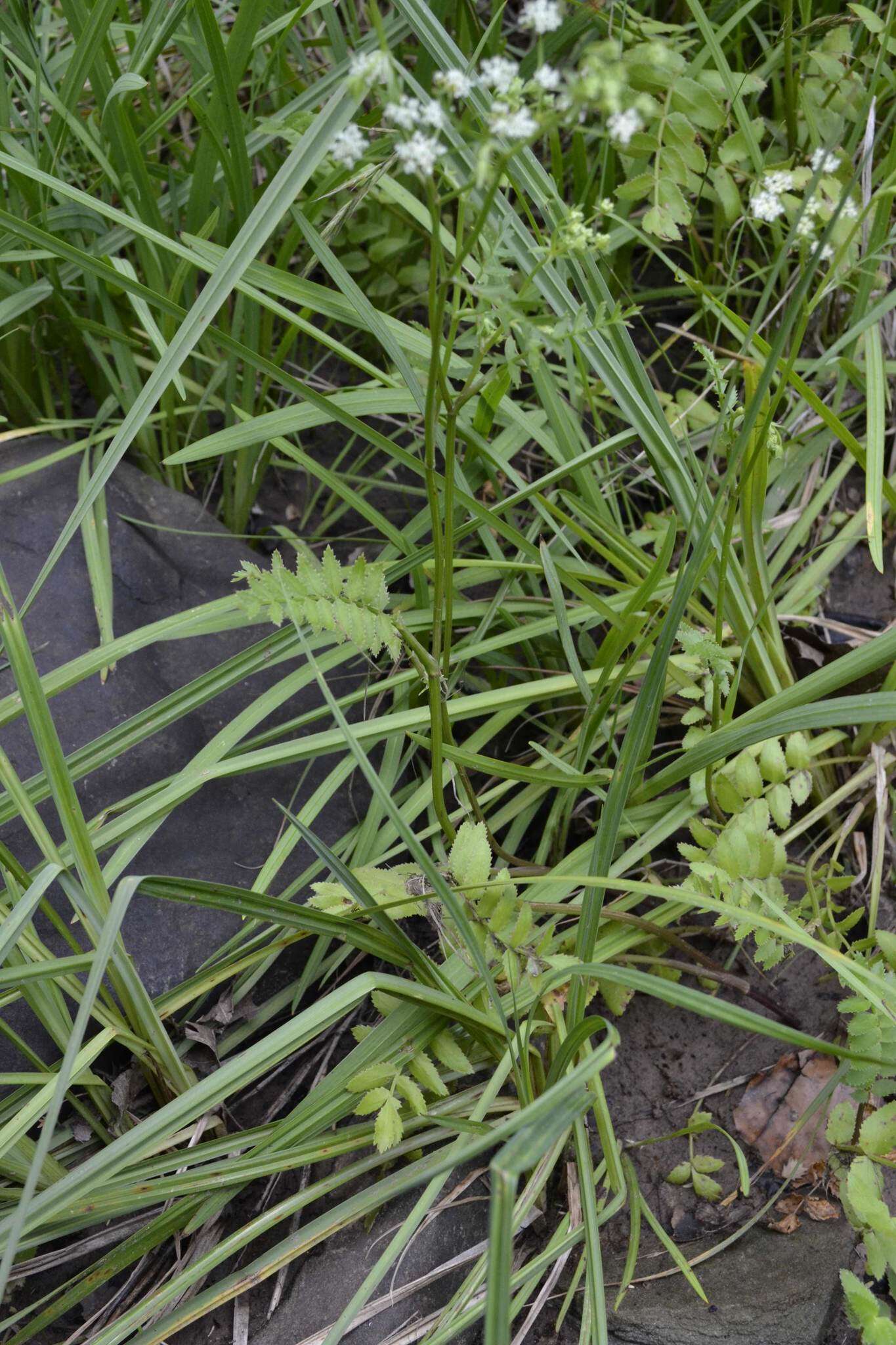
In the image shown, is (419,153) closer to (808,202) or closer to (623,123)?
(623,123)

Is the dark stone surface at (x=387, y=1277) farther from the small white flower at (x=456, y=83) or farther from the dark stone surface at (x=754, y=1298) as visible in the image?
the small white flower at (x=456, y=83)

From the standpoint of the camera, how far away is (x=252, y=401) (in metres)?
1.85

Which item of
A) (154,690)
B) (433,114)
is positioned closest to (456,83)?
(433,114)

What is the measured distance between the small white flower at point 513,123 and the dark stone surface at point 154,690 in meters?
1.08

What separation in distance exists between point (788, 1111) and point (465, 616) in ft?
2.88

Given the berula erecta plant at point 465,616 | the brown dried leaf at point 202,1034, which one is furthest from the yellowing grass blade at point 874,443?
the brown dried leaf at point 202,1034

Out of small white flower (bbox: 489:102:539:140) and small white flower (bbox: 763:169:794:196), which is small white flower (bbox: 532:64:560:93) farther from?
small white flower (bbox: 763:169:794:196)

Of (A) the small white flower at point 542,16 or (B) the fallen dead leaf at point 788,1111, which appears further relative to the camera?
(B) the fallen dead leaf at point 788,1111

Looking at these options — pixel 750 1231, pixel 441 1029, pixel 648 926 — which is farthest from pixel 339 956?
pixel 750 1231

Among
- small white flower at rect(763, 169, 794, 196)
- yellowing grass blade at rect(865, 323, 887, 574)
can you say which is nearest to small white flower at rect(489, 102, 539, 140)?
small white flower at rect(763, 169, 794, 196)

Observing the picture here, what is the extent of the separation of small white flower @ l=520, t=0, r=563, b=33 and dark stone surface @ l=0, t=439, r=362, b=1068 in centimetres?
113

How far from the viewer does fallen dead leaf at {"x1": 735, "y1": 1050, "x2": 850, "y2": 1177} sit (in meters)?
1.37

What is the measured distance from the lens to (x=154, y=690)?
1703 millimetres

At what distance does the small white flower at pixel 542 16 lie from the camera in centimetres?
75
